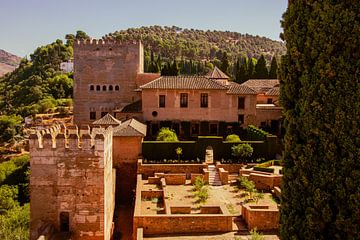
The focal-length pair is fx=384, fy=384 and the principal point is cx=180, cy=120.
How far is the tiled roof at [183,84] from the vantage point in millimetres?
31406

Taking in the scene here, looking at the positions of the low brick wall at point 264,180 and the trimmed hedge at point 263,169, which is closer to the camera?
the low brick wall at point 264,180

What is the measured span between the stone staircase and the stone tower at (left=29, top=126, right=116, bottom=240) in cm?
883

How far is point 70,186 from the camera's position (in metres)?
15.7

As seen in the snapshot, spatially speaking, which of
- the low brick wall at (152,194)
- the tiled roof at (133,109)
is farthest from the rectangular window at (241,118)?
the low brick wall at (152,194)

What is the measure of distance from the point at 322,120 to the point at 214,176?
16.8 meters

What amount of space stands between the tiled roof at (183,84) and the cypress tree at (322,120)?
23.6 metres

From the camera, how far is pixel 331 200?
7219mm

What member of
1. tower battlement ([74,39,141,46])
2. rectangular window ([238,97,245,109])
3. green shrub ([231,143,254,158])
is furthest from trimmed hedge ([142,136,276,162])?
tower battlement ([74,39,141,46])

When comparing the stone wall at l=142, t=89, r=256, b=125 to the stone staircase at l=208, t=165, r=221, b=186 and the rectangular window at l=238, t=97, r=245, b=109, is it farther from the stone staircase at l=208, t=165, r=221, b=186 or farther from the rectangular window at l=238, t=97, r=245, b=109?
the stone staircase at l=208, t=165, r=221, b=186

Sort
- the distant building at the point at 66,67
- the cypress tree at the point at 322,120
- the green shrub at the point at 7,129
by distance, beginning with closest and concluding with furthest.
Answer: the cypress tree at the point at 322,120 → the green shrub at the point at 7,129 → the distant building at the point at 66,67

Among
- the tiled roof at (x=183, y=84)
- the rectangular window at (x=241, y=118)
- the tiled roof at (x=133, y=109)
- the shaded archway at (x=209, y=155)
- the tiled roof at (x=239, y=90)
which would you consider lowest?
the shaded archway at (x=209, y=155)

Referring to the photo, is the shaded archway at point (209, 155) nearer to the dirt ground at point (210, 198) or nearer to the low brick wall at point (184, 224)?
the dirt ground at point (210, 198)

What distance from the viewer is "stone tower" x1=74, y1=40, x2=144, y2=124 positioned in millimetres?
38281

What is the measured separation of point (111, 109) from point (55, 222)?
24062 mm
